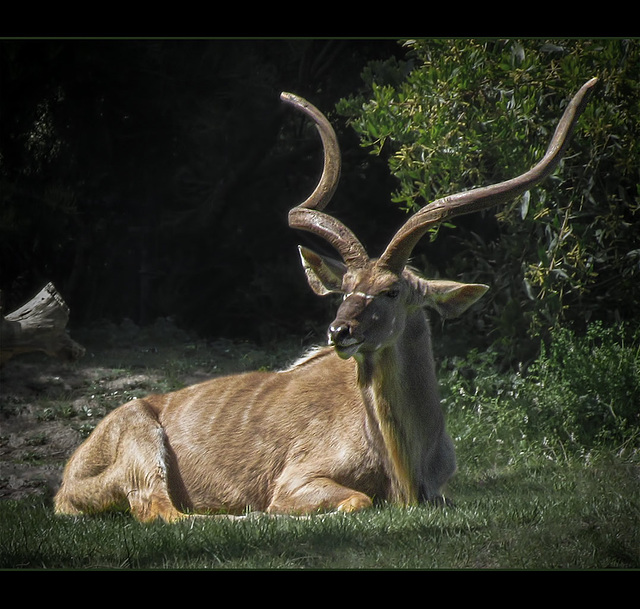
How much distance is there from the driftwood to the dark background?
17 cm

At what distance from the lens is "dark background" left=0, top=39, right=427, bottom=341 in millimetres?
6035

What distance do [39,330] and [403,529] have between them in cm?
211

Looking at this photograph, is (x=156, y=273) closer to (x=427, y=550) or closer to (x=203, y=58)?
(x=203, y=58)

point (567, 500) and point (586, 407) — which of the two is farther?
point (586, 407)

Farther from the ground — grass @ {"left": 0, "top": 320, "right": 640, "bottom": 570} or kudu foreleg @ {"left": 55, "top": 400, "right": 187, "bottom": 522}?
kudu foreleg @ {"left": 55, "top": 400, "right": 187, "bottom": 522}

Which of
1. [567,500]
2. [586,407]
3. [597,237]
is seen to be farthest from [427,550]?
[597,237]

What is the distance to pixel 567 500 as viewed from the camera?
542cm

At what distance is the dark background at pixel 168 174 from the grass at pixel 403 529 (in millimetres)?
558

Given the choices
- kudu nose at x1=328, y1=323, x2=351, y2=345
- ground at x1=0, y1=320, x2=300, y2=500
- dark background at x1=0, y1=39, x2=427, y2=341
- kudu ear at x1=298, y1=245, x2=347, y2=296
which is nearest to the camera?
kudu nose at x1=328, y1=323, x2=351, y2=345

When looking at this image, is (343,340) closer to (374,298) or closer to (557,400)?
(374,298)

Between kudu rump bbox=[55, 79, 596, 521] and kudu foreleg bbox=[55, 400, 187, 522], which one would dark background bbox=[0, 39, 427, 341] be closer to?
kudu rump bbox=[55, 79, 596, 521]

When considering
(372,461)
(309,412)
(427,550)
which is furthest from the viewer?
(309,412)

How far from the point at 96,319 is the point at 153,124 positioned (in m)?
1.16

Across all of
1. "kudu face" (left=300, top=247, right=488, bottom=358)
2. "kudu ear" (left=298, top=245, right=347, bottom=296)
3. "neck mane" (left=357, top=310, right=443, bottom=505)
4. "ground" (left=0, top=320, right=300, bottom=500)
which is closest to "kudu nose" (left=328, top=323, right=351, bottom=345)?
"kudu face" (left=300, top=247, right=488, bottom=358)
